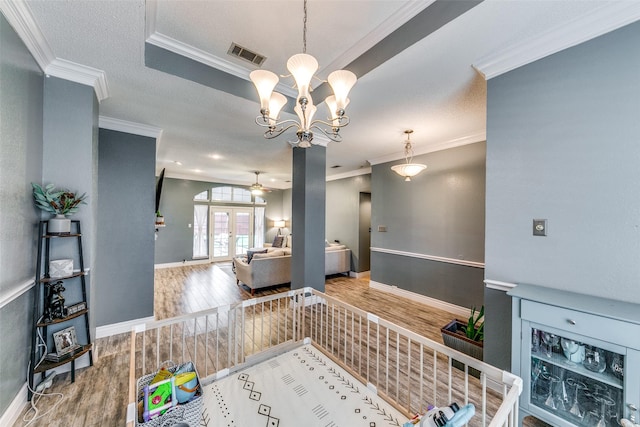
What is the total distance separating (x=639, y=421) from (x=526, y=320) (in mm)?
563

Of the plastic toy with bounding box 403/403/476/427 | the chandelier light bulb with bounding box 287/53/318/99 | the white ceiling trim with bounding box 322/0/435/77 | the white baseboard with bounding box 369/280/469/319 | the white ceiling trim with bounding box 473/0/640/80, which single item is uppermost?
the white ceiling trim with bounding box 322/0/435/77

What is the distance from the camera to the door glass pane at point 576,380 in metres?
1.32

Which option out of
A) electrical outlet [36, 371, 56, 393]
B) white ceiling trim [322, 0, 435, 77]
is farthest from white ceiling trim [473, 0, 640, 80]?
electrical outlet [36, 371, 56, 393]

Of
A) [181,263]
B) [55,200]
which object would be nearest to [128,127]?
[55,200]

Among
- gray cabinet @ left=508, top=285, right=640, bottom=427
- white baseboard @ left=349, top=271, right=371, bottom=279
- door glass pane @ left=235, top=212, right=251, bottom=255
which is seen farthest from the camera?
door glass pane @ left=235, top=212, right=251, bottom=255

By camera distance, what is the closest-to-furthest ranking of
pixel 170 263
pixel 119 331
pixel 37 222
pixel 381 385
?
pixel 37 222 < pixel 381 385 < pixel 119 331 < pixel 170 263

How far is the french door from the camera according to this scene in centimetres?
782

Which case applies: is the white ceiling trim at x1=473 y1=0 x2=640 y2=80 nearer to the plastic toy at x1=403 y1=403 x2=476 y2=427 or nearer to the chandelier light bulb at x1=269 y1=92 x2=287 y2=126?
the chandelier light bulb at x1=269 y1=92 x2=287 y2=126

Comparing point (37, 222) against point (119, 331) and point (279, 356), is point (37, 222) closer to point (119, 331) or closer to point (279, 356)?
point (119, 331)

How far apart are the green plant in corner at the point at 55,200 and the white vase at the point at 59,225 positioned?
0.16ft

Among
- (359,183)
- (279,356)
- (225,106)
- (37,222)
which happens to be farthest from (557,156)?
(359,183)

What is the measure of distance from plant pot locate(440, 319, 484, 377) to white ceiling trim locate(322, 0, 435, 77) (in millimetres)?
2837

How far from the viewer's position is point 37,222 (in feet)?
6.60

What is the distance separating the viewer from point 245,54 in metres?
2.07
